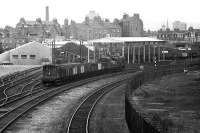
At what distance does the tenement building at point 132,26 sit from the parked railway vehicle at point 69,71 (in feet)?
391

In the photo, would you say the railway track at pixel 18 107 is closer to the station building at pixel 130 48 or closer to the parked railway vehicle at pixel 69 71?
the parked railway vehicle at pixel 69 71

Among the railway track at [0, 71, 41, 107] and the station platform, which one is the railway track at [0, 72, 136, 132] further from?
the station platform

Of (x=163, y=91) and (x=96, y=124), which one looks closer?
(x=96, y=124)

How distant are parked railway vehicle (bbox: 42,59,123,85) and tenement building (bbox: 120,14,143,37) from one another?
119080 mm

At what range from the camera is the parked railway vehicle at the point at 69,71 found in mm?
45344

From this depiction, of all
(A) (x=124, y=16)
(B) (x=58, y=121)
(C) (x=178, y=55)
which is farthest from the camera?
(A) (x=124, y=16)

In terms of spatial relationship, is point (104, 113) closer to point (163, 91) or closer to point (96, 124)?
point (96, 124)

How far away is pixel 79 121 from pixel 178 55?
238 feet

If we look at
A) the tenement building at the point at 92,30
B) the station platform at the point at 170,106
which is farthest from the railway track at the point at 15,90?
the tenement building at the point at 92,30

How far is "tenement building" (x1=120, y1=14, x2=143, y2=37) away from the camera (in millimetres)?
183250

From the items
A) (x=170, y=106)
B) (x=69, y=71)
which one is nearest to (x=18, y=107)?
(x=170, y=106)

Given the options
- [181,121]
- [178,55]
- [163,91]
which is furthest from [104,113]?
[178,55]

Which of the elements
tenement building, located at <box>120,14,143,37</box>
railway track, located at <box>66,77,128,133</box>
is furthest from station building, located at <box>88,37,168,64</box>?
tenement building, located at <box>120,14,143,37</box>

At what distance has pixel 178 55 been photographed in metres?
93.6
